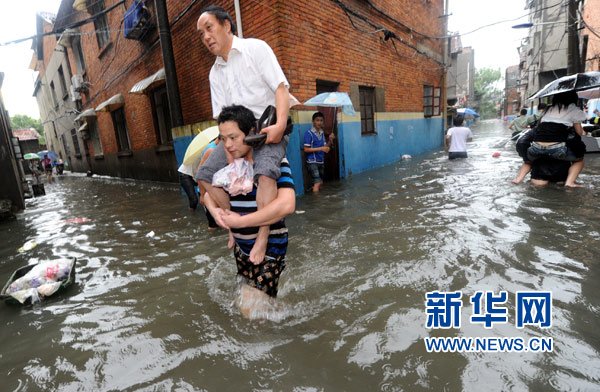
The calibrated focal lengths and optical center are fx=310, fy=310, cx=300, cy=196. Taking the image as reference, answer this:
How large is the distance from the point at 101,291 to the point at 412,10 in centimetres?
1240

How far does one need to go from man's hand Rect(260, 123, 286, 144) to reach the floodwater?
1194 mm

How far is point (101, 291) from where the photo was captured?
9.39ft

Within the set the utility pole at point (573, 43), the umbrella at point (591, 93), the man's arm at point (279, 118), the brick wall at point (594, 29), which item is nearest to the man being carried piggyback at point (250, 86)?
the man's arm at point (279, 118)

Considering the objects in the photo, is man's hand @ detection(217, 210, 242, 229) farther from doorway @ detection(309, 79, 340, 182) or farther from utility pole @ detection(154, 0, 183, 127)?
utility pole @ detection(154, 0, 183, 127)

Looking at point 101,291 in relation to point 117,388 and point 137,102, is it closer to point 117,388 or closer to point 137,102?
point 117,388

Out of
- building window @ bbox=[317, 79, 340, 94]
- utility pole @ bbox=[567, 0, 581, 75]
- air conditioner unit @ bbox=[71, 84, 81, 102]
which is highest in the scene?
air conditioner unit @ bbox=[71, 84, 81, 102]

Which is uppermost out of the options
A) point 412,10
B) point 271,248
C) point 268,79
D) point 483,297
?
point 412,10

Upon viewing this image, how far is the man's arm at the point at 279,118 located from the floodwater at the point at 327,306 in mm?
1214

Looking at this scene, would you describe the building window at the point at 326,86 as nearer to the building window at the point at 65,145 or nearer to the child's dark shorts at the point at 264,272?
the child's dark shorts at the point at 264,272

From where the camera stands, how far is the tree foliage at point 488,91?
64500mm

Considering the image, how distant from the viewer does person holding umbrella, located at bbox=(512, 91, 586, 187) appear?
4824mm

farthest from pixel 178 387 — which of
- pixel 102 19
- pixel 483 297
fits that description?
pixel 102 19

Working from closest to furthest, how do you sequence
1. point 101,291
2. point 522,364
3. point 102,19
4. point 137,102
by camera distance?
point 522,364, point 101,291, point 137,102, point 102,19

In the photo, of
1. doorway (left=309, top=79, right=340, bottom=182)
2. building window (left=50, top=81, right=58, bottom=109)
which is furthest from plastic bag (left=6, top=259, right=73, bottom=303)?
building window (left=50, top=81, right=58, bottom=109)
